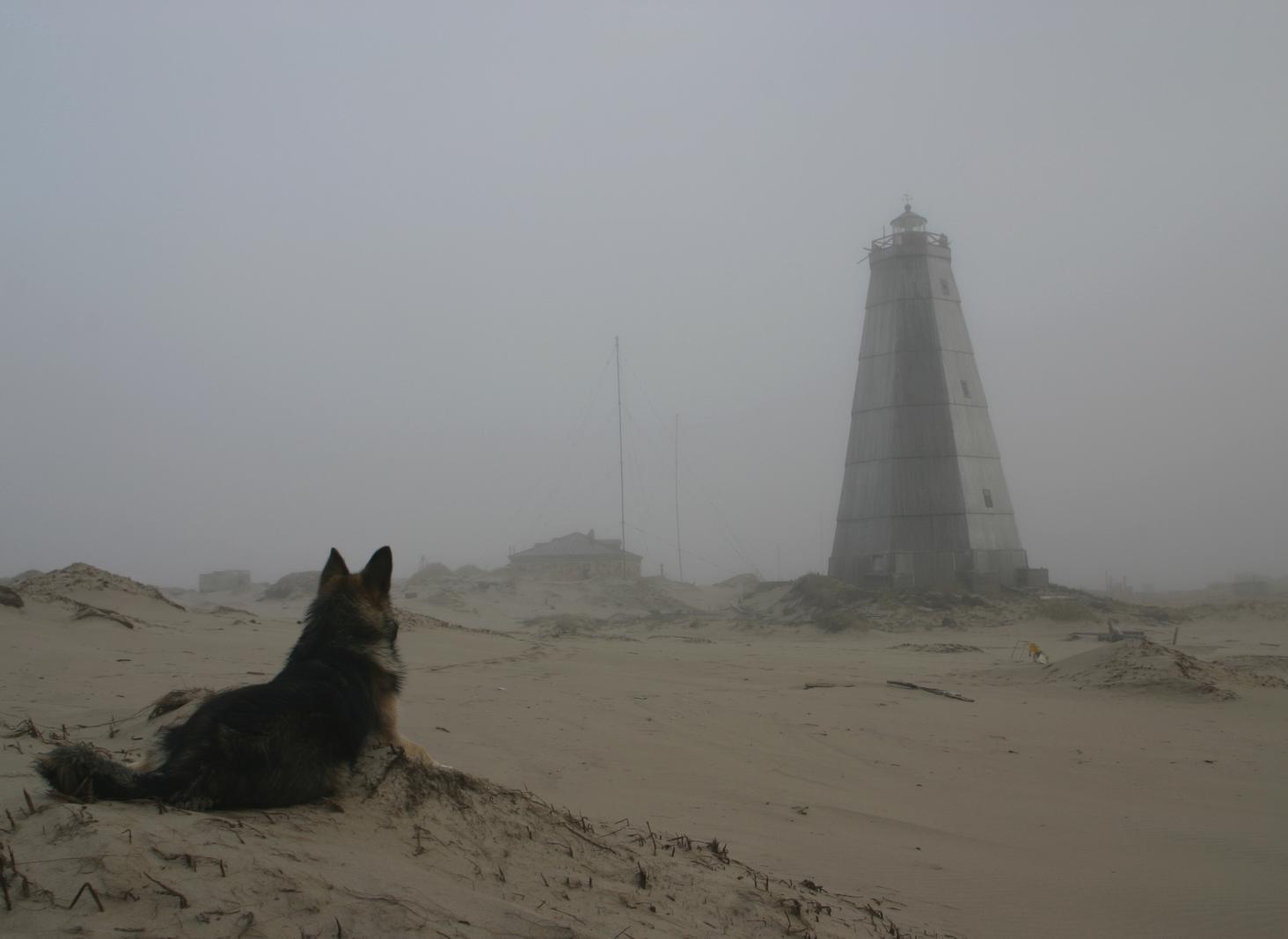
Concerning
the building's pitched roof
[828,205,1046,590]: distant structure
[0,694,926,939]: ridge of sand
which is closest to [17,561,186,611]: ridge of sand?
[0,694,926,939]: ridge of sand

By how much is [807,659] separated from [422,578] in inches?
966

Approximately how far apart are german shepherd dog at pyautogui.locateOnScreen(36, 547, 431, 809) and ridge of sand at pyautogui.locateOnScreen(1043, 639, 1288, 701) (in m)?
9.39

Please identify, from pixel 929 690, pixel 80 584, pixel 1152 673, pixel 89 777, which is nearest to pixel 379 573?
pixel 89 777

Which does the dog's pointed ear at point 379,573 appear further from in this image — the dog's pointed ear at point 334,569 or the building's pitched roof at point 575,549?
the building's pitched roof at point 575,549

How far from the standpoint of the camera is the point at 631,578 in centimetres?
3622

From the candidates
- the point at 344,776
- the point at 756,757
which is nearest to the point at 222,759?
the point at 344,776

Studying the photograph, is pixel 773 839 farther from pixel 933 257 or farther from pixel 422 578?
pixel 422 578

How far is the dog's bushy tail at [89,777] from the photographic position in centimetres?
309

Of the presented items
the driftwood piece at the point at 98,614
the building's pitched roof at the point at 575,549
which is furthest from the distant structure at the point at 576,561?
the driftwood piece at the point at 98,614

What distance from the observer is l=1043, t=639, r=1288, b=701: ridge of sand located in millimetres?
10344

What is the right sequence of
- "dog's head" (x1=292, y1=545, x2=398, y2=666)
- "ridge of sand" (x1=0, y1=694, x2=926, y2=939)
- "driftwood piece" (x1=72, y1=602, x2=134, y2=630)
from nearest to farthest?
"ridge of sand" (x1=0, y1=694, x2=926, y2=939)
"dog's head" (x1=292, y1=545, x2=398, y2=666)
"driftwood piece" (x1=72, y1=602, x2=134, y2=630)

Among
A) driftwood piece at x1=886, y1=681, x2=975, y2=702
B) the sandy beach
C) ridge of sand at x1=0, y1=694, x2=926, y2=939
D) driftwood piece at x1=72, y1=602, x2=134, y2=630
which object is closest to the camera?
ridge of sand at x1=0, y1=694, x2=926, y2=939

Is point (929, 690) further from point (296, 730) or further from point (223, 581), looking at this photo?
point (223, 581)

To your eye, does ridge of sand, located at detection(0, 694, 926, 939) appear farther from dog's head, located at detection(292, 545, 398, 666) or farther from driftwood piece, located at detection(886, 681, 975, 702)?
driftwood piece, located at detection(886, 681, 975, 702)
